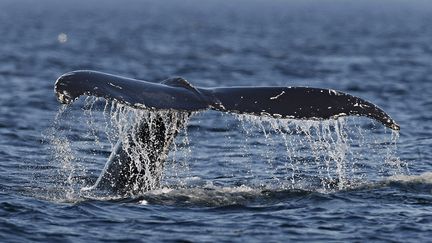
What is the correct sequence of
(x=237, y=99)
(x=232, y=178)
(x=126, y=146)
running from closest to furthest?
(x=237, y=99)
(x=126, y=146)
(x=232, y=178)

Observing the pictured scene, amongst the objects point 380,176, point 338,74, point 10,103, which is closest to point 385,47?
point 338,74

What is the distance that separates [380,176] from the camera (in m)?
12.8

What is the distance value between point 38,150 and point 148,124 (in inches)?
203

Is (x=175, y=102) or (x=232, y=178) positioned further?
(x=232, y=178)

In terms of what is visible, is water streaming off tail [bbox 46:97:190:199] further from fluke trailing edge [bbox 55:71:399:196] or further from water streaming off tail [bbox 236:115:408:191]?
water streaming off tail [bbox 236:115:408:191]

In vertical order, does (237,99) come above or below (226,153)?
above

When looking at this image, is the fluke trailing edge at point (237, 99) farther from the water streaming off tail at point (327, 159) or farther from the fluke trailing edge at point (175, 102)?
the water streaming off tail at point (327, 159)

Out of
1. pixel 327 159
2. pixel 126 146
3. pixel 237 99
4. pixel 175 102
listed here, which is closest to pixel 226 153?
pixel 327 159

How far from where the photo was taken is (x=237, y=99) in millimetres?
9547

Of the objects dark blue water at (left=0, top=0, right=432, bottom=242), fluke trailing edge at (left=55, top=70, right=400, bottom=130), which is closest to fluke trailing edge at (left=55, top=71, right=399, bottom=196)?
fluke trailing edge at (left=55, top=70, right=400, bottom=130)

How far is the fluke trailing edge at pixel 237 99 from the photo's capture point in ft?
30.2

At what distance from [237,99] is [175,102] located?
550 millimetres

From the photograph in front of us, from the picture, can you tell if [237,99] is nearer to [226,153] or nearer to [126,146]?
[126,146]

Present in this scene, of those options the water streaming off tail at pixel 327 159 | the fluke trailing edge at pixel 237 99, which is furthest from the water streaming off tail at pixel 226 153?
the fluke trailing edge at pixel 237 99
